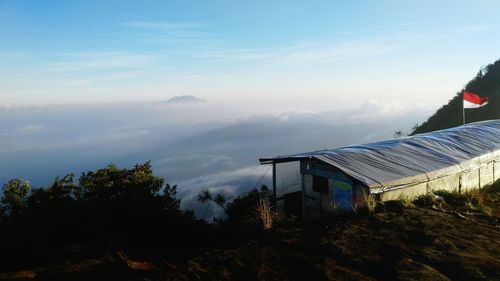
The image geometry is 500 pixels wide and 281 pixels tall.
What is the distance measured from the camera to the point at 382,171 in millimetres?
12648

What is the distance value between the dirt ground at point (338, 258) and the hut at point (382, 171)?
2490mm

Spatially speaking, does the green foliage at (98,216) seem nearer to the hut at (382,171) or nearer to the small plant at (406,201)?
the hut at (382,171)

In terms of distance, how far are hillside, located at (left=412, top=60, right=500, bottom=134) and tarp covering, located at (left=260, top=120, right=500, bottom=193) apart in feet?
65.3

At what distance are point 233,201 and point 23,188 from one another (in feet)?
34.1

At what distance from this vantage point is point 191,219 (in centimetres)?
1463

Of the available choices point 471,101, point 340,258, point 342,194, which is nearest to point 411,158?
point 342,194

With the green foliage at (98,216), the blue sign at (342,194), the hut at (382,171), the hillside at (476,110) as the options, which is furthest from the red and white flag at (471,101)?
the green foliage at (98,216)

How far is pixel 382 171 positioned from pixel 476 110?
31.9 meters

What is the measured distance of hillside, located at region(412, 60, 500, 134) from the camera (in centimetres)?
3606

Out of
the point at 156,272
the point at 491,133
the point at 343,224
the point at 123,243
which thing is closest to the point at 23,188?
the point at 123,243

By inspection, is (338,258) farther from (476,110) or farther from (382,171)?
(476,110)

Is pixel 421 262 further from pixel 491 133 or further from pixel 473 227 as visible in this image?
pixel 491 133

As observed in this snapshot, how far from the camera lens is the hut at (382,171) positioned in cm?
1199

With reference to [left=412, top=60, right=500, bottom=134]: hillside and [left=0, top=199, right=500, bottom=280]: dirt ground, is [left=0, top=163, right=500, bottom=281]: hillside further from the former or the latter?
[left=412, top=60, right=500, bottom=134]: hillside
